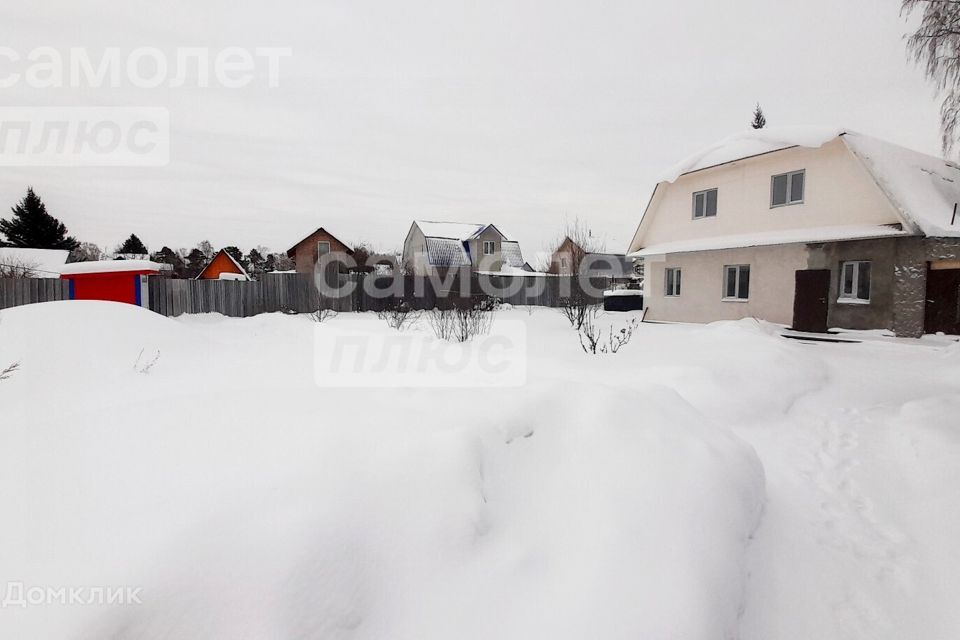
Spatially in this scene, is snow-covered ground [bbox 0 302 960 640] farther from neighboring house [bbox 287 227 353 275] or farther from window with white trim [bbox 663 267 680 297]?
neighboring house [bbox 287 227 353 275]

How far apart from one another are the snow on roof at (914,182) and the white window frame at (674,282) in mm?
6144

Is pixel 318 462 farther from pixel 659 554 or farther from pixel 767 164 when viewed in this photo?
pixel 767 164

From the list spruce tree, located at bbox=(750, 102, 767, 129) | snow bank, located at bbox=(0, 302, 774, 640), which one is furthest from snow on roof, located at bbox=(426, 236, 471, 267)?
snow bank, located at bbox=(0, 302, 774, 640)

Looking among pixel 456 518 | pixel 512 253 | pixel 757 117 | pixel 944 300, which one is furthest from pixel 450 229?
pixel 456 518

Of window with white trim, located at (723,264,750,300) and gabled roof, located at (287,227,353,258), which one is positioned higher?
gabled roof, located at (287,227,353,258)

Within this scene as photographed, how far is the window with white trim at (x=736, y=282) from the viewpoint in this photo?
1439 centimetres

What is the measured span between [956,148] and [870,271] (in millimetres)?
3280

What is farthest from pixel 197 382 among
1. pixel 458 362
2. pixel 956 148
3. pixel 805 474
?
pixel 956 148

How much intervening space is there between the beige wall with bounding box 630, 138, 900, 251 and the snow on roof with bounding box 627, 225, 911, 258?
24 cm

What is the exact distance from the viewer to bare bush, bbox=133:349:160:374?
18.2 ft

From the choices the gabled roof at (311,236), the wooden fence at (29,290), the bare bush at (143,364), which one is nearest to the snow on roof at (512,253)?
the gabled roof at (311,236)

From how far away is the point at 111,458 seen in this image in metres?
2.29

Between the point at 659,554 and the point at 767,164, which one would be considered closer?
the point at 659,554

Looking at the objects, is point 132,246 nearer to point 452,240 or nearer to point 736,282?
point 452,240
